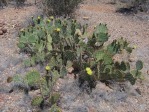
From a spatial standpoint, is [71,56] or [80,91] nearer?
[80,91]

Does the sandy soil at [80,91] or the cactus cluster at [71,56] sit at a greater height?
the cactus cluster at [71,56]

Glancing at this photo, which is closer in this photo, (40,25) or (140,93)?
(140,93)

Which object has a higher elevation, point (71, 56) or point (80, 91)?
point (71, 56)

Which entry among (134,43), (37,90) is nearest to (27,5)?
(134,43)

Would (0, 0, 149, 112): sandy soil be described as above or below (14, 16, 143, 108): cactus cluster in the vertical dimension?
below

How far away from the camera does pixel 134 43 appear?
21.9ft

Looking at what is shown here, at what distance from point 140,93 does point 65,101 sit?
1221 mm

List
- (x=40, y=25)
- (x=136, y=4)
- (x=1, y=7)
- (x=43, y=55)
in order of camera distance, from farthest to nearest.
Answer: (x=136, y=4)
(x=1, y=7)
(x=40, y=25)
(x=43, y=55)

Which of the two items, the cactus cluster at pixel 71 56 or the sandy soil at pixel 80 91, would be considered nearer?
the sandy soil at pixel 80 91

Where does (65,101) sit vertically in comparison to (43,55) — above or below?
below

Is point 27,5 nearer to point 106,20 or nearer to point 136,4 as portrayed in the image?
point 106,20

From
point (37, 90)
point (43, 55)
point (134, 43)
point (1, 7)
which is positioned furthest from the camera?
point (1, 7)

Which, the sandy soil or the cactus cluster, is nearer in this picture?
the sandy soil

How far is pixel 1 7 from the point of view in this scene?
8531 millimetres
